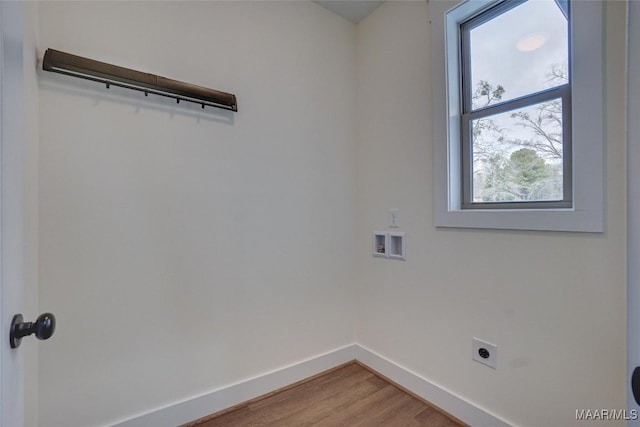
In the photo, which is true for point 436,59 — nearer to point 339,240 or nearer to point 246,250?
point 339,240

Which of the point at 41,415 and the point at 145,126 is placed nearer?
the point at 41,415

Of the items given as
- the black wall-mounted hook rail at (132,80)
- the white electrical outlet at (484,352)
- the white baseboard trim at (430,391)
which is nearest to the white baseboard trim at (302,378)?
the white baseboard trim at (430,391)

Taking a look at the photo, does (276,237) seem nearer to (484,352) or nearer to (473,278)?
(473,278)

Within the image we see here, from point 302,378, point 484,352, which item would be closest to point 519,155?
point 484,352

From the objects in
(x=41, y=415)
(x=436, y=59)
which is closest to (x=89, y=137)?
(x=41, y=415)

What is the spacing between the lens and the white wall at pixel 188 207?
1296mm

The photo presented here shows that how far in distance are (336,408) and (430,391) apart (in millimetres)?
583

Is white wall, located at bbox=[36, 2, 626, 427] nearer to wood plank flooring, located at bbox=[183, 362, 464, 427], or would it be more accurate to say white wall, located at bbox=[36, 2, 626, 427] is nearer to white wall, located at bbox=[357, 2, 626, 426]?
white wall, located at bbox=[357, 2, 626, 426]

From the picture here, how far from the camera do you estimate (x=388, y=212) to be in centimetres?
204

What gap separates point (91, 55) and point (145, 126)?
37 centimetres

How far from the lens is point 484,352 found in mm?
1513

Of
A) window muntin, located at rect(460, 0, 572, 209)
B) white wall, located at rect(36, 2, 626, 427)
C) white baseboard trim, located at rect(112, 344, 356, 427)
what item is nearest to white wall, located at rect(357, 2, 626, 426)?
white wall, located at rect(36, 2, 626, 427)

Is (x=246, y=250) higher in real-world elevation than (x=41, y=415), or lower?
higher

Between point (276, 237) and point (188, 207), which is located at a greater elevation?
point (188, 207)
